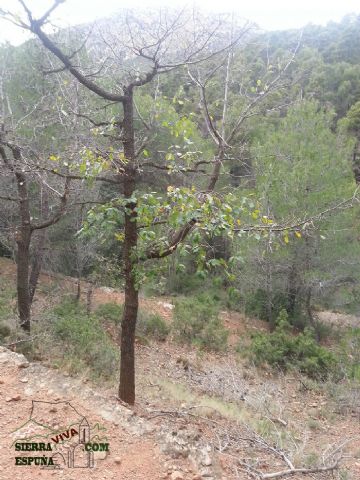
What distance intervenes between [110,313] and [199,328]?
243cm

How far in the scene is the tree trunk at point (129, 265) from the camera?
13.9ft

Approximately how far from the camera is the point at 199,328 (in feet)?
34.3

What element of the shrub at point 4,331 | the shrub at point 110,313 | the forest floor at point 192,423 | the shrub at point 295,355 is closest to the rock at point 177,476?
the forest floor at point 192,423

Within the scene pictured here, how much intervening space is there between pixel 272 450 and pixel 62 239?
9.79 m

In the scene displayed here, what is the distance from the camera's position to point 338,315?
49.9 feet

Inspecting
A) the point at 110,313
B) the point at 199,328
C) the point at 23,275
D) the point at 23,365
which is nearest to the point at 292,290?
the point at 199,328

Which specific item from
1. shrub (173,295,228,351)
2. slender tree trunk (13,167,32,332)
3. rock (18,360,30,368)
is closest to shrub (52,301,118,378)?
slender tree trunk (13,167,32,332)

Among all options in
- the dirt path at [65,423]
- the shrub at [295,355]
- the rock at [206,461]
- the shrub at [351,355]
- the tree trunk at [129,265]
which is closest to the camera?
the dirt path at [65,423]

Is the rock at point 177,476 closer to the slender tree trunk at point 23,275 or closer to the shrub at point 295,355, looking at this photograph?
the slender tree trunk at point 23,275

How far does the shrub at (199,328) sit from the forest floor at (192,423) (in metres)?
2.56

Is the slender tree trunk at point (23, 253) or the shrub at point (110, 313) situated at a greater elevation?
the slender tree trunk at point (23, 253)

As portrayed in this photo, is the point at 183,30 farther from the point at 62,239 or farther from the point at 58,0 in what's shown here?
the point at 62,239

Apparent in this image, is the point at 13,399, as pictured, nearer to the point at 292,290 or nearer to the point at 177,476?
the point at 177,476

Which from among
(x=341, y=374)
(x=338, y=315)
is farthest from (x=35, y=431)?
(x=338, y=315)
